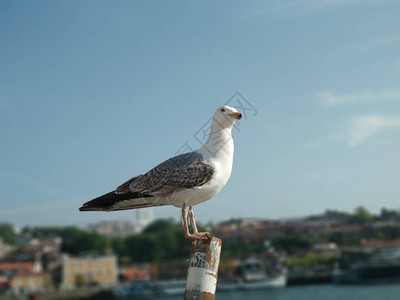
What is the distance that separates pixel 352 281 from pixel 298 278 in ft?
15.9

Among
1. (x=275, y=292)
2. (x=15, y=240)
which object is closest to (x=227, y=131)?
(x=275, y=292)

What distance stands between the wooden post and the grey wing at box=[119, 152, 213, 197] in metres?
0.30

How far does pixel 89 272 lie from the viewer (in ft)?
161

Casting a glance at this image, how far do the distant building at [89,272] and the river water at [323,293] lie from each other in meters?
5.97

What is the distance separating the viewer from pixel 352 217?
193 ft

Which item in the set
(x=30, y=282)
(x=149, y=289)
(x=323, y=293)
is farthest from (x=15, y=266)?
(x=323, y=293)

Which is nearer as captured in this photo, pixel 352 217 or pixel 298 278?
pixel 298 278

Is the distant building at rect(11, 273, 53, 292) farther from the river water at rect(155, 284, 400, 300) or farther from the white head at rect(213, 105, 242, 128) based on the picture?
the white head at rect(213, 105, 242, 128)

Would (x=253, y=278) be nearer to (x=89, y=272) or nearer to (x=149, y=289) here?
(x=149, y=289)

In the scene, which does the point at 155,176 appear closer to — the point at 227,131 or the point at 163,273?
the point at 227,131

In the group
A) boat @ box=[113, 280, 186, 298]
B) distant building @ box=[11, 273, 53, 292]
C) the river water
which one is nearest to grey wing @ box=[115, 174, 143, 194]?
the river water

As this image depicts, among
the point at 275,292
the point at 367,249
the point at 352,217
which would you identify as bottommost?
the point at 275,292

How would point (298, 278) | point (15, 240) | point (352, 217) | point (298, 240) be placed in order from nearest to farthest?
1. point (298, 278)
2. point (298, 240)
3. point (352, 217)
4. point (15, 240)

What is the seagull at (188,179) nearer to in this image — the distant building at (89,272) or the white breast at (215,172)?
the white breast at (215,172)
